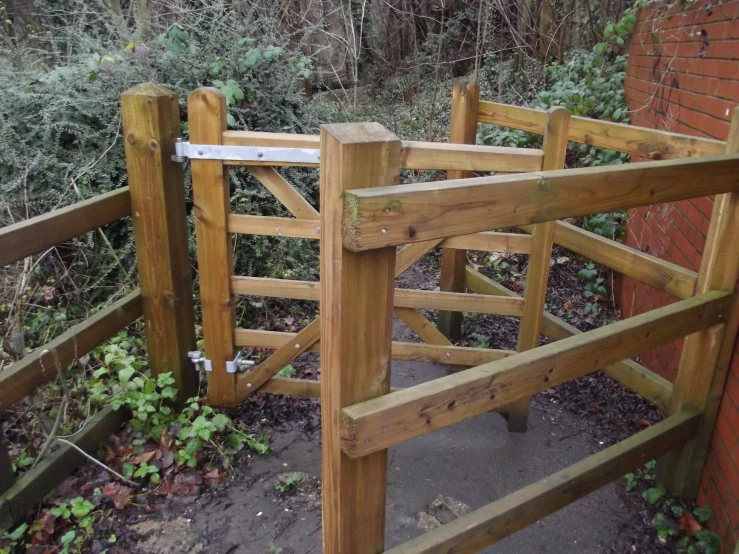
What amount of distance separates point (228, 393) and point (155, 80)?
2.96 m

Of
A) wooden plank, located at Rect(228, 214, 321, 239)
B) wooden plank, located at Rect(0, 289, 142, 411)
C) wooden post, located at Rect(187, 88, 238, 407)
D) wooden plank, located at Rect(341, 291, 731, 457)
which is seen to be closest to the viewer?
wooden plank, located at Rect(341, 291, 731, 457)

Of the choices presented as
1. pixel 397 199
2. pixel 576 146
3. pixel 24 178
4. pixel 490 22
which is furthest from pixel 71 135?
pixel 490 22

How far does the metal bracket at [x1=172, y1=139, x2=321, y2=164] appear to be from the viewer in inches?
104

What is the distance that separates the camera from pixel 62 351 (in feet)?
8.21

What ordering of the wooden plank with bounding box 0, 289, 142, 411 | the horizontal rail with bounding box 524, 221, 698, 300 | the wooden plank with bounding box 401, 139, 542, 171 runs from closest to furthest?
the wooden plank with bounding box 0, 289, 142, 411, the horizontal rail with bounding box 524, 221, 698, 300, the wooden plank with bounding box 401, 139, 542, 171

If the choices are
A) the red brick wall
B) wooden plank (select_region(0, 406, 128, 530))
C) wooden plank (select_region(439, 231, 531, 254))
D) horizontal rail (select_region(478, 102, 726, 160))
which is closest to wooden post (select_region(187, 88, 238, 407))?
wooden plank (select_region(0, 406, 128, 530))

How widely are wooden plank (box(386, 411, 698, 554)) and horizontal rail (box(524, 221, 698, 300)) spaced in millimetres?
569

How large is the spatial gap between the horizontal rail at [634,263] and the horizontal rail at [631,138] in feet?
1.52

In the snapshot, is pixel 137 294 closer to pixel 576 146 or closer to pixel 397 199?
pixel 397 199

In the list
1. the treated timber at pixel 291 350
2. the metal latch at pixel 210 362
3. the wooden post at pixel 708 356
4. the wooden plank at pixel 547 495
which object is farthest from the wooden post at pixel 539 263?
the metal latch at pixel 210 362

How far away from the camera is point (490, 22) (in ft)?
29.4

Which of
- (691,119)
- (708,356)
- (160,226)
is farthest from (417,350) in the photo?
(691,119)

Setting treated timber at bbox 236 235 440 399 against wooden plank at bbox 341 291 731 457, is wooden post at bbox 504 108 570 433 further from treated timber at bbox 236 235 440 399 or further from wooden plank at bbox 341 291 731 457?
wooden plank at bbox 341 291 731 457

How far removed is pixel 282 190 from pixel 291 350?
2.85ft
